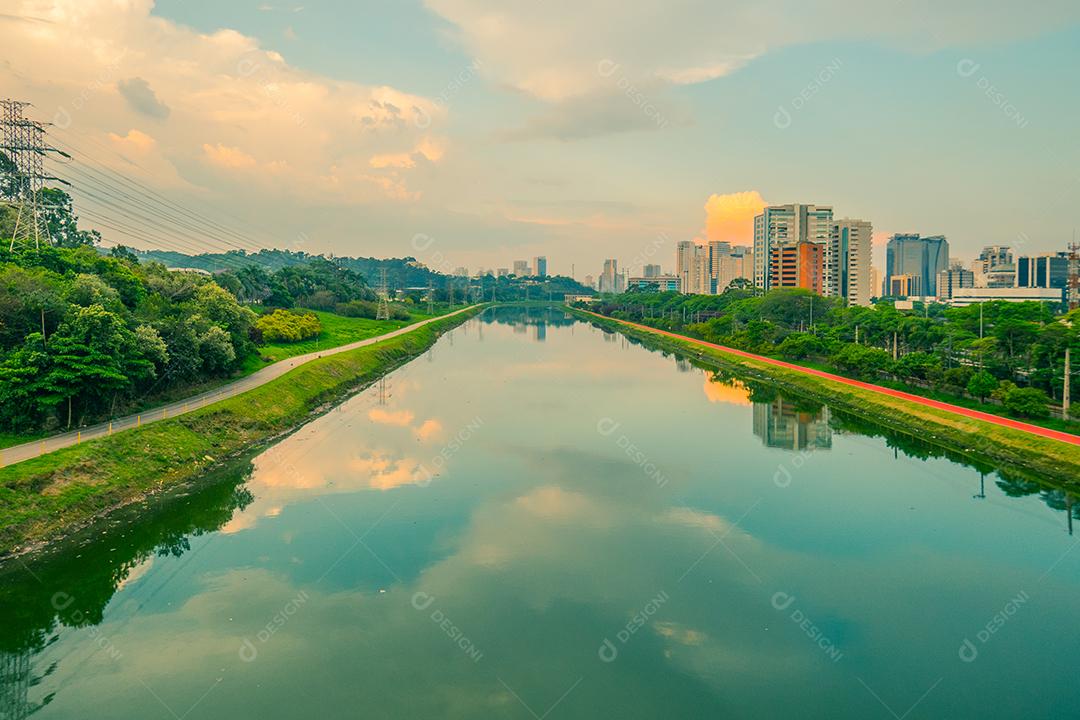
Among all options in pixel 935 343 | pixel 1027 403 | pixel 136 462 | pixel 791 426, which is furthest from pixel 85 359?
pixel 935 343

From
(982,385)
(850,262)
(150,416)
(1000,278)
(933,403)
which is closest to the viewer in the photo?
(150,416)

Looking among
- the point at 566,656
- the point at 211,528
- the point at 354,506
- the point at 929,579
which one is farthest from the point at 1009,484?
the point at 211,528

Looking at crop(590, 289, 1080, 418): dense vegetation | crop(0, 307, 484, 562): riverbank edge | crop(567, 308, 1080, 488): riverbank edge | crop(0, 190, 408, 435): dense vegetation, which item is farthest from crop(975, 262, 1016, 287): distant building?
crop(0, 190, 408, 435): dense vegetation

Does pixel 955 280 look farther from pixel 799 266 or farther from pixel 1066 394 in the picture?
pixel 1066 394

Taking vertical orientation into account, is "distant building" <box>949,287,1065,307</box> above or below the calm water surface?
above

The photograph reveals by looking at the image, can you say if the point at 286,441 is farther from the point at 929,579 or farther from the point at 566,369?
the point at 566,369

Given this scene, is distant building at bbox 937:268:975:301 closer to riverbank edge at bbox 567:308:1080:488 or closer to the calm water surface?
riverbank edge at bbox 567:308:1080:488
